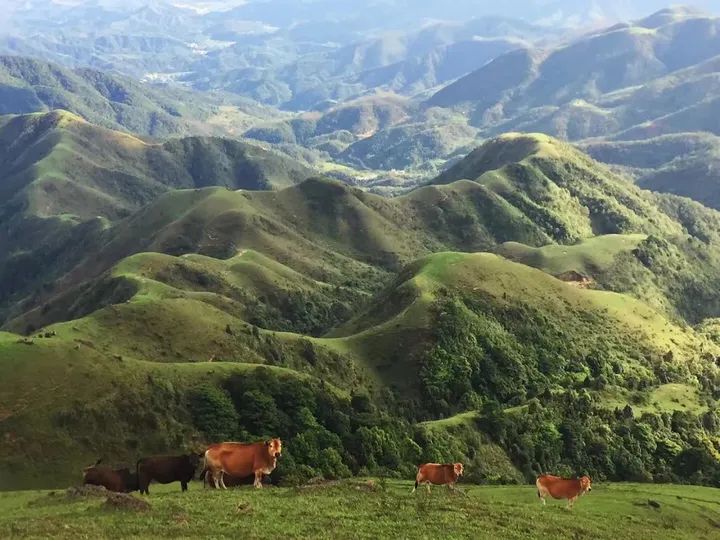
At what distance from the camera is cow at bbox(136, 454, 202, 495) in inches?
1709

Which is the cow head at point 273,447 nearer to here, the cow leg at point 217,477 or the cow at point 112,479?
the cow leg at point 217,477

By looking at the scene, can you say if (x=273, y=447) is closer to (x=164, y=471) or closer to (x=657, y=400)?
(x=164, y=471)

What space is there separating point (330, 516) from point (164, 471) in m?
11.8

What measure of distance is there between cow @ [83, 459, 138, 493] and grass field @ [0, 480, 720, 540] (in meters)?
1.67

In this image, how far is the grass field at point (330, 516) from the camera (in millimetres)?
34156

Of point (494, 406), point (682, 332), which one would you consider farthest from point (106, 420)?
point (682, 332)

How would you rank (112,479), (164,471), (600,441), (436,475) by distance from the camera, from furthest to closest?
(600,441) < (436,475) < (112,479) < (164,471)

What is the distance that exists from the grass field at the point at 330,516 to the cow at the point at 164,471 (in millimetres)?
913

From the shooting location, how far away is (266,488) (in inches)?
1767

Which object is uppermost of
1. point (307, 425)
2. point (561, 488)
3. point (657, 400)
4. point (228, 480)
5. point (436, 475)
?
point (228, 480)

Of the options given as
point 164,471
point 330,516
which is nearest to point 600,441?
point 330,516

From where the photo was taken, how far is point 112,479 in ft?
144

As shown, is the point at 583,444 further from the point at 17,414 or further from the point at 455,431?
the point at 17,414

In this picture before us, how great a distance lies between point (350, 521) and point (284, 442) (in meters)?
31.0
